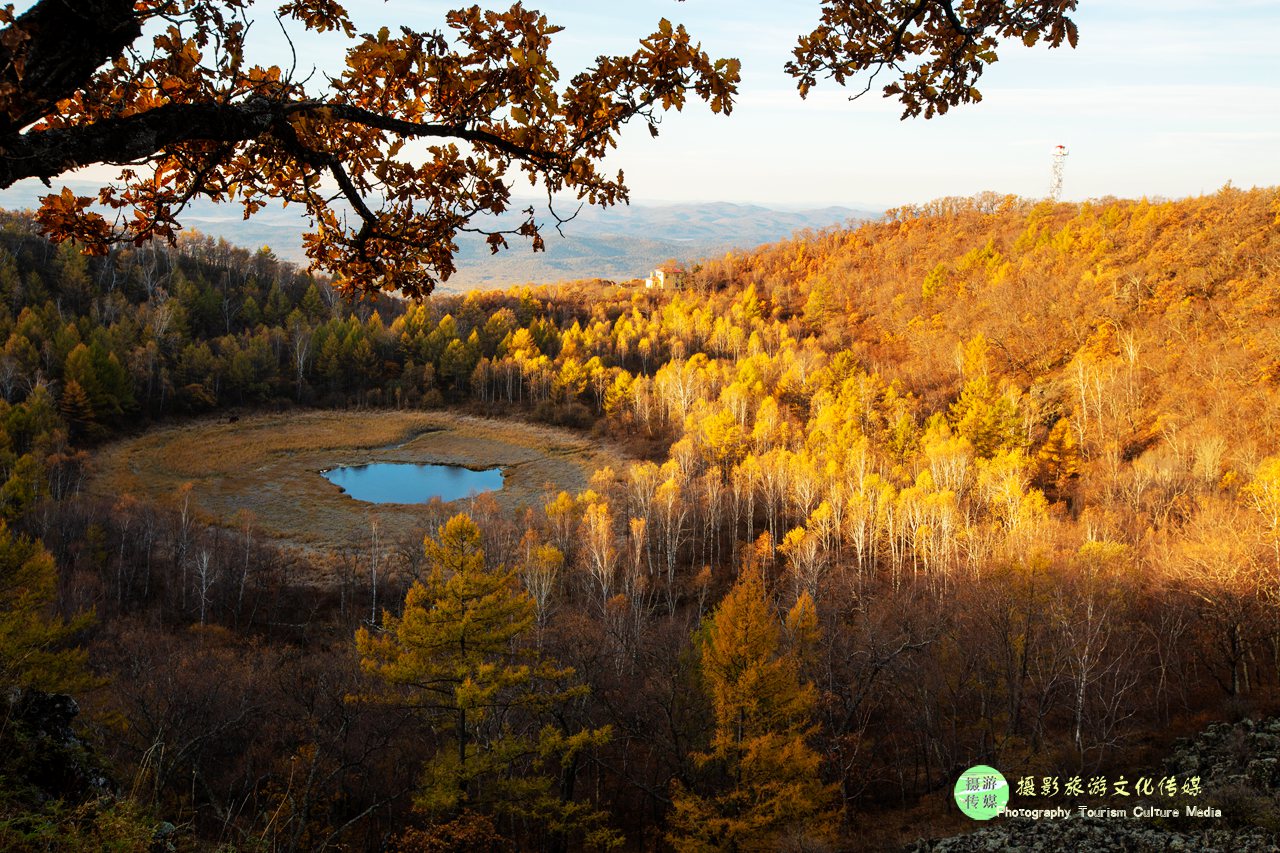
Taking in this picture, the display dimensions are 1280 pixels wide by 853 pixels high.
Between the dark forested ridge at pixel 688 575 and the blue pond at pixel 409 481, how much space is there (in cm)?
1079

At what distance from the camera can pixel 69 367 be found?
53.8 m

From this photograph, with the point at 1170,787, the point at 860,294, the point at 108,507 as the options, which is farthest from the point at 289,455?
the point at 860,294

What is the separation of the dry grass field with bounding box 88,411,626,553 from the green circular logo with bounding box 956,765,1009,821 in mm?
32718

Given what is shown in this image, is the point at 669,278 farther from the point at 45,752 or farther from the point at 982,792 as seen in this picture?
the point at 45,752

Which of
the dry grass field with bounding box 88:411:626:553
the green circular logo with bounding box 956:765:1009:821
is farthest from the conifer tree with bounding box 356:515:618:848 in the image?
the dry grass field with bounding box 88:411:626:553

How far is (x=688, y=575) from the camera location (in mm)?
37938

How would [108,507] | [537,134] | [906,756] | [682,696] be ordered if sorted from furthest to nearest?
[108,507], [906,756], [682,696], [537,134]

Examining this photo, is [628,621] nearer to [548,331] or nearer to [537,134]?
[537,134]

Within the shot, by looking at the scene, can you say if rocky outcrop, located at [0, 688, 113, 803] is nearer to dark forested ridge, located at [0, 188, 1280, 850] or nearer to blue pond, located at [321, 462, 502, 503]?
dark forested ridge, located at [0, 188, 1280, 850]

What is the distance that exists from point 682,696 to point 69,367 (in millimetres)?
58260

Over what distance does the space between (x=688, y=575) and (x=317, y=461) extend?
116 ft

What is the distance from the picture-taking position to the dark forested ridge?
49.8 ft

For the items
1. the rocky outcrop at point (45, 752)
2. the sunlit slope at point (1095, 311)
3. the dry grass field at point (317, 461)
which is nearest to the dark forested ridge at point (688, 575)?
the rocky outcrop at point (45, 752)

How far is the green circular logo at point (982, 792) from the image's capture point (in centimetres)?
1617
